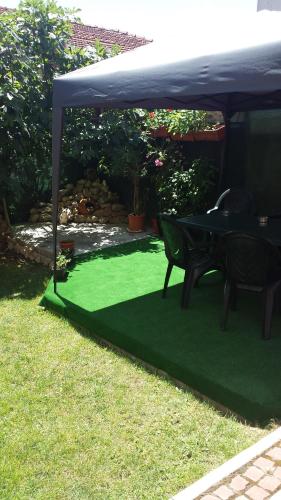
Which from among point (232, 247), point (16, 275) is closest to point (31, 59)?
point (16, 275)

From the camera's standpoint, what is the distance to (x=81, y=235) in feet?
24.4

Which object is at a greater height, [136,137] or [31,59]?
[31,59]

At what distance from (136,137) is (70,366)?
4824 mm

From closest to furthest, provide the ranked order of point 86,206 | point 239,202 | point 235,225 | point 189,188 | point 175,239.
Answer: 1. point 175,239
2. point 235,225
3. point 239,202
4. point 189,188
5. point 86,206

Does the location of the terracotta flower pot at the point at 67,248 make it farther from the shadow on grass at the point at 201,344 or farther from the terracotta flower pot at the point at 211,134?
the terracotta flower pot at the point at 211,134

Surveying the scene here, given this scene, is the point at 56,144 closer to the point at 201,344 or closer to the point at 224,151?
the point at 201,344

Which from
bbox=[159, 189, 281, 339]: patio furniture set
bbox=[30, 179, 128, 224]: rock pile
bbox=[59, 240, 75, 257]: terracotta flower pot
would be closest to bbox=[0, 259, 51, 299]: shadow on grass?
bbox=[59, 240, 75, 257]: terracotta flower pot

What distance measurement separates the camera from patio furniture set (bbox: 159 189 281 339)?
334cm

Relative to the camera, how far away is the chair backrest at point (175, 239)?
12.9 ft

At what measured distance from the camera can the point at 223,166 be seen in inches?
260

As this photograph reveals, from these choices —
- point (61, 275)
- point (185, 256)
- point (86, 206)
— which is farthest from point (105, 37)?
point (185, 256)

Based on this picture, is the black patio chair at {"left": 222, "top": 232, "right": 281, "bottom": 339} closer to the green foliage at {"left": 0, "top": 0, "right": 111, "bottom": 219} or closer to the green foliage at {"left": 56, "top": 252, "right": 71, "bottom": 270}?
the green foliage at {"left": 56, "top": 252, "right": 71, "bottom": 270}

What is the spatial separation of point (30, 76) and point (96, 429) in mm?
4833

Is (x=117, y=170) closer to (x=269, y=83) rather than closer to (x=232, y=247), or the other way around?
(x=232, y=247)
